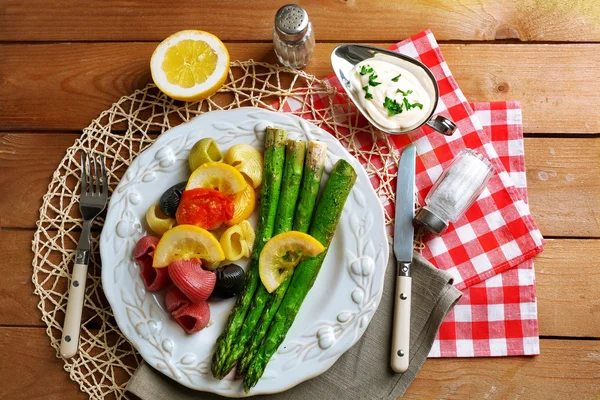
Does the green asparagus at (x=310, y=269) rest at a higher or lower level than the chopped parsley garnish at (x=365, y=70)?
lower

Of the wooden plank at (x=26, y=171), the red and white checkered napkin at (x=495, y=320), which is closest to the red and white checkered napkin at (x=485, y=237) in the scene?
the red and white checkered napkin at (x=495, y=320)

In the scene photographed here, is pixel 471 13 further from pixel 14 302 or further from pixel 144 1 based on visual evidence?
pixel 14 302

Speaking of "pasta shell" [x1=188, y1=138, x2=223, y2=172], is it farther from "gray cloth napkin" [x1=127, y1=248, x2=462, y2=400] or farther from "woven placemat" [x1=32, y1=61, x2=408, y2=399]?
"gray cloth napkin" [x1=127, y1=248, x2=462, y2=400]

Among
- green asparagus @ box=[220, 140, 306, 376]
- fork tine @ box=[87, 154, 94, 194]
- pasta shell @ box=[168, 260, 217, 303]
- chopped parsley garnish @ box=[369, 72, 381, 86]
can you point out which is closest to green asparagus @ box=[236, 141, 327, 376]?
green asparagus @ box=[220, 140, 306, 376]

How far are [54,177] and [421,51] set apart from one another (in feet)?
5.64

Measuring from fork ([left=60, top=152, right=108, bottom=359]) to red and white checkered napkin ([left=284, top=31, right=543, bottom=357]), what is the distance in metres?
0.88

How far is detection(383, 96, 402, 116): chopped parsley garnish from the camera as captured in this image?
89.3 inches

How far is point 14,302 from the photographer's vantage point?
2344mm

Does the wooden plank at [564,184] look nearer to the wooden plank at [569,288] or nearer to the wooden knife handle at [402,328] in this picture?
the wooden plank at [569,288]

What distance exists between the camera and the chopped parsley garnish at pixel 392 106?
227cm

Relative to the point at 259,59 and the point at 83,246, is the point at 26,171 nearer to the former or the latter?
the point at 83,246

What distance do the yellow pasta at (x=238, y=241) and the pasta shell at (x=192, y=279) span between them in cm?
12

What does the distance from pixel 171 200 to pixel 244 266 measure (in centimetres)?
39

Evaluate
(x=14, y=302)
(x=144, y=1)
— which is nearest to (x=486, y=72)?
(x=144, y=1)
